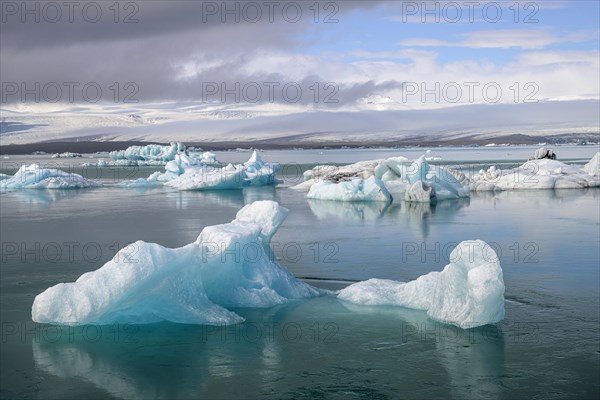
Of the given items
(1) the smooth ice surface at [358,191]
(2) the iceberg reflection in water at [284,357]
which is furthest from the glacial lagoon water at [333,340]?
(1) the smooth ice surface at [358,191]

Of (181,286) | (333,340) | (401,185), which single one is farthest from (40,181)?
(333,340)

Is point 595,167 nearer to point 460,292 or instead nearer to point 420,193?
point 420,193

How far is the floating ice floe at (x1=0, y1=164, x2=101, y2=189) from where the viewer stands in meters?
28.1

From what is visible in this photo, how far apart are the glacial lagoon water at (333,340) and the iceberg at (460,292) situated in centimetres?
17

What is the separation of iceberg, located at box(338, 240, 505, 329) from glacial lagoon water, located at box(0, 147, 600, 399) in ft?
0.55

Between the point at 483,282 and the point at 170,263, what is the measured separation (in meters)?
3.11

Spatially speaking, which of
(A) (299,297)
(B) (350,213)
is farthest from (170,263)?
(B) (350,213)

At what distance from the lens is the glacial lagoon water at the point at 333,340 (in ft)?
17.4

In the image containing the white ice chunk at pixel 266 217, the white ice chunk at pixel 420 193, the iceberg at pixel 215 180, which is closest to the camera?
the white ice chunk at pixel 266 217

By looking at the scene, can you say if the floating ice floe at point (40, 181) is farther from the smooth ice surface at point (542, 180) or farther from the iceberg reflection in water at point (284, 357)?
the iceberg reflection in water at point (284, 357)

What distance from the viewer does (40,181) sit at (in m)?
28.4

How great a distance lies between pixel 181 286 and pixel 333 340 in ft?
5.71

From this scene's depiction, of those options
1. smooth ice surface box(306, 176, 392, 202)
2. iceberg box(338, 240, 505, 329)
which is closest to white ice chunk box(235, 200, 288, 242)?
iceberg box(338, 240, 505, 329)

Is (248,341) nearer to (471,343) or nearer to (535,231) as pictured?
(471,343)
